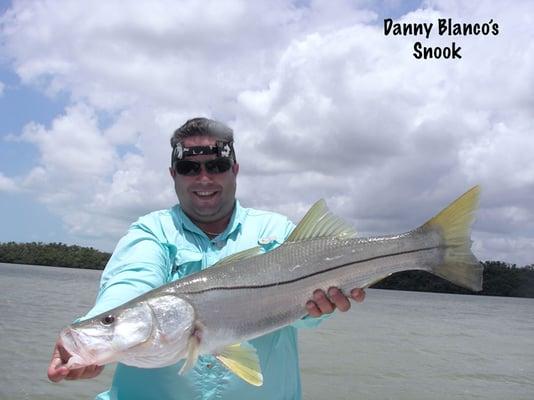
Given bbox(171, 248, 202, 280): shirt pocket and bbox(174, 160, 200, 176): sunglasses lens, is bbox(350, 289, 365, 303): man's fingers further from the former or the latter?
bbox(174, 160, 200, 176): sunglasses lens

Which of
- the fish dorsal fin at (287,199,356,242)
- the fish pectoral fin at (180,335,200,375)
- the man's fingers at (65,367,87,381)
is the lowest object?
the man's fingers at (65,367,87,381)

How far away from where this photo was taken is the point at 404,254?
3924mm

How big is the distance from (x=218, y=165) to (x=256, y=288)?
4.79 feet

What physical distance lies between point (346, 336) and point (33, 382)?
13.5 meters

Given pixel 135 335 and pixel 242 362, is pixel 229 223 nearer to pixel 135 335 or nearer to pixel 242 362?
pixel 242 362

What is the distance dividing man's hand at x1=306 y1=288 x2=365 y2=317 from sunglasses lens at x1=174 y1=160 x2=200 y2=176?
1.60 meters

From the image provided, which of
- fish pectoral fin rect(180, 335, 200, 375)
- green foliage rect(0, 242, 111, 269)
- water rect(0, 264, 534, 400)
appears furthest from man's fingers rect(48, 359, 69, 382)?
green foliage rect(0, 242, 111, 269)

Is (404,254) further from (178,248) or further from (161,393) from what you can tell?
(161,393)

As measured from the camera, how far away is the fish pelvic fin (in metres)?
3.85

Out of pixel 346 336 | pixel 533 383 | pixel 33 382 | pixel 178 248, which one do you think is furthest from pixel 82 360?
pixel 346 336

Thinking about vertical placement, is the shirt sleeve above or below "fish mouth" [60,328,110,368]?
above

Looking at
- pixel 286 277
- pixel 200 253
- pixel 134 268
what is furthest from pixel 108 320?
pixel 200 253

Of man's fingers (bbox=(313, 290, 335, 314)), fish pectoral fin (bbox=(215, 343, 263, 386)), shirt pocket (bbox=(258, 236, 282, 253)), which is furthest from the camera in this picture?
shirt pocket (bbox=(258, 236, 282, 253))

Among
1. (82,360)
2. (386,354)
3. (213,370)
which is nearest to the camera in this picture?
(82,360)
